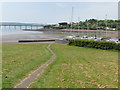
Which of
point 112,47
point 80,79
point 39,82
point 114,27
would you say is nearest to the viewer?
point 39,82

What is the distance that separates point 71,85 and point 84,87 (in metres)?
0.58

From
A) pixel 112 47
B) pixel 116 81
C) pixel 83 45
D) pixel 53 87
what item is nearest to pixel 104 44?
pixel 112 47

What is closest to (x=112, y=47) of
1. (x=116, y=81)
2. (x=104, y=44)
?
(x=104, y=44)

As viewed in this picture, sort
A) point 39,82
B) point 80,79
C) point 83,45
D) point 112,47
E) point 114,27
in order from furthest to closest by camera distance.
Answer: point 114,27 < point 83,45 < point 112,47 < point 80,79 < point 39,82

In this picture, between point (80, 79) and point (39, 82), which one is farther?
point (80, 79)

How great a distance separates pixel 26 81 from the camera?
8227 mm

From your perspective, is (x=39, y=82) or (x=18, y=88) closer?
(x=18, y=88)

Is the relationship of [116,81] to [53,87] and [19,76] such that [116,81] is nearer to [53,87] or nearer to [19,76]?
[53,87]

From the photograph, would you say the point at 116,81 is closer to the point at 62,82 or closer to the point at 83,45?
the point at 62,82

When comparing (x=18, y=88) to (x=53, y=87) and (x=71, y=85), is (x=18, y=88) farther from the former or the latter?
(x=71, y=85)

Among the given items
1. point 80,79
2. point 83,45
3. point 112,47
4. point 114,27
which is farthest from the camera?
point 114,27

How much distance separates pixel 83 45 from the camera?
100 feet

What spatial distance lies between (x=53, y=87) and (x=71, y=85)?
0.82 m

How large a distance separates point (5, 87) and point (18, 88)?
52 centimetres
